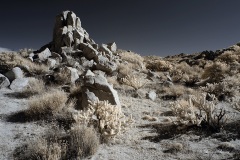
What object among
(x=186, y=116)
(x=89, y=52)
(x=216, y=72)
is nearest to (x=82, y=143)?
(x=186, y=116)

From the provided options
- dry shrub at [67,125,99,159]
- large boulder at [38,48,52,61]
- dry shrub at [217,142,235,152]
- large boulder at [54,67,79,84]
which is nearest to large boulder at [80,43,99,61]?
large boulder at [38,48,52,61]

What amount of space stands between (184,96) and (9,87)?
8.28 meters

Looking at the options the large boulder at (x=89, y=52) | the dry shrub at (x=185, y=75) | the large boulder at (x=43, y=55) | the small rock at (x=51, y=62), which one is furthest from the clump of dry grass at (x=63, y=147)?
the dry shrub at (x=185, y=75)

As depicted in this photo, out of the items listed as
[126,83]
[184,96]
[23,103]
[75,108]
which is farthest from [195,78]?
[23,103]

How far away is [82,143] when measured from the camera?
6.09 metres

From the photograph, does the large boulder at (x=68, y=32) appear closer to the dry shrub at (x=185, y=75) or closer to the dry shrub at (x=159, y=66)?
the dry shrub at (x=159, y=66)

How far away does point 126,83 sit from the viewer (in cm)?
1341

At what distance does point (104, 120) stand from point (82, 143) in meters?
1.34

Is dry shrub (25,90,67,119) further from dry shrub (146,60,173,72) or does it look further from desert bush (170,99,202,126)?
dry shrub (146,60,173,72)

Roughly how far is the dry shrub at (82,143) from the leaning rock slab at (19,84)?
5581mm

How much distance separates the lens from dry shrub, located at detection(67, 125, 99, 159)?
6.02 m

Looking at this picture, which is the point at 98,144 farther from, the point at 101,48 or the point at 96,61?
the point at 101,48

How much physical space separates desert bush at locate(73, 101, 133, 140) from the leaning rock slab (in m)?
4.69

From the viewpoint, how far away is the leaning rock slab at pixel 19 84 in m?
11.0
